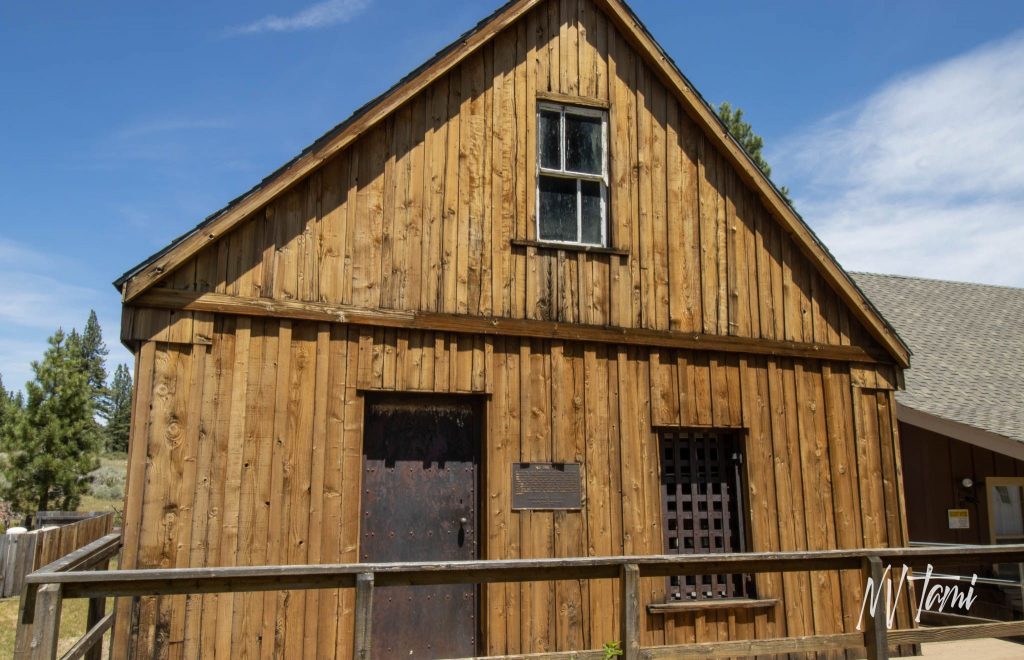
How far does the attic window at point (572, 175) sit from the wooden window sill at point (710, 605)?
12.6ft

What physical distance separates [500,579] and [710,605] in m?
3.67

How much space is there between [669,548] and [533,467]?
1891 mm

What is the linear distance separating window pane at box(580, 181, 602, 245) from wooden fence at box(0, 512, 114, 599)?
1126 cm

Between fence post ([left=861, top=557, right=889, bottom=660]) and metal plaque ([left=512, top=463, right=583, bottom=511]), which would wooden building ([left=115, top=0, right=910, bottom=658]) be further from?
fence post ([left=861, top=557, right=889, bottom=660])

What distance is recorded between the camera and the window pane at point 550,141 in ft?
29.6

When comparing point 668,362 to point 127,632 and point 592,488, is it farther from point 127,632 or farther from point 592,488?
point 127,632

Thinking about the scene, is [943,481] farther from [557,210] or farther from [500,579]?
[500,579]

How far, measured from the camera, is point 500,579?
18.3ft

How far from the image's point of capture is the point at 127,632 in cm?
647

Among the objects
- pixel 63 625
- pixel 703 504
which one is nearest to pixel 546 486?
pixel 703 504

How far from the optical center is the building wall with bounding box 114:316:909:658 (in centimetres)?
680

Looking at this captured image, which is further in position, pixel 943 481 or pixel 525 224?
pixel 943 481

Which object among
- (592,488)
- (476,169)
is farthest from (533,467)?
(476,169)

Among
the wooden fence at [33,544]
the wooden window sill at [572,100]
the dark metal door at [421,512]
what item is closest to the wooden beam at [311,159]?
the wooden window sill at [572,100]
